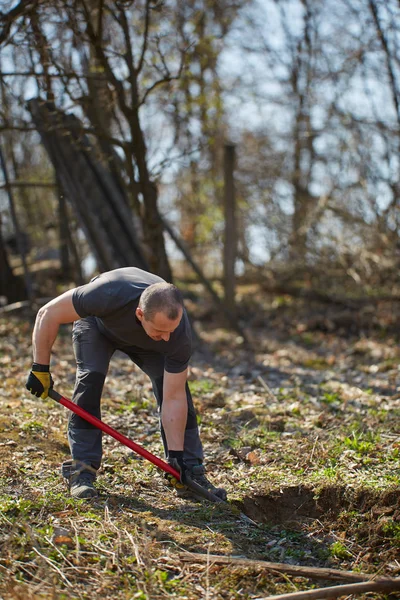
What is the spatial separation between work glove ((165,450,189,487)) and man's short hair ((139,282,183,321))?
3.71ft

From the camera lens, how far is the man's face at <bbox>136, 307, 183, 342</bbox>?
3657 millimetres

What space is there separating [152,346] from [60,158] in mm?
5488

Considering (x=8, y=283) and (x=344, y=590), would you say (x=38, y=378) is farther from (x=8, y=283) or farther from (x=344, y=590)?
(x=8, y=283)

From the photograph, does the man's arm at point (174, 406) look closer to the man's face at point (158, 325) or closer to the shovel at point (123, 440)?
the shovel at point (123, 440)

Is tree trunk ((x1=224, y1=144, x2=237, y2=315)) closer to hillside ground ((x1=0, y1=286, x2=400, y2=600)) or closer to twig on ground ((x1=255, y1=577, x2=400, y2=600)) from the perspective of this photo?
hillside ground ((x1=0, y1=286, x2=400, y2=600))

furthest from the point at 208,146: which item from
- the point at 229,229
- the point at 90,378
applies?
the point at 90,378

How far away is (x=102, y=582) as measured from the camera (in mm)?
3129

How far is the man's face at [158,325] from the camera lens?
366 cm

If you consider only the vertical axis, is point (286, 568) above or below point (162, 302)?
below

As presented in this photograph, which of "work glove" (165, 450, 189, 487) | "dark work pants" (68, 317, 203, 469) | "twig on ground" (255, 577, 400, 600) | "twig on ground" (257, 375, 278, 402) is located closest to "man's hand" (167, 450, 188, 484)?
"work glove" (165, 450, 189, 487)

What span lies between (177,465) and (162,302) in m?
1.25

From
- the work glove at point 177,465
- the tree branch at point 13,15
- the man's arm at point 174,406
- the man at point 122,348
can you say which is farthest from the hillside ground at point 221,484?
the tree branch at point 13,15

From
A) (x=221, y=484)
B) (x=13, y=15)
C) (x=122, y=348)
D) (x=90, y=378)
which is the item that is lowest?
A: (x=221, y=484)

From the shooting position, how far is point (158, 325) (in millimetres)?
3688
